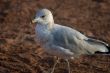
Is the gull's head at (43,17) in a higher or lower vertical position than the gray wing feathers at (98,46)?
higher

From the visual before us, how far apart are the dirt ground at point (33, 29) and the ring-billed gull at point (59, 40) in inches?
24.5

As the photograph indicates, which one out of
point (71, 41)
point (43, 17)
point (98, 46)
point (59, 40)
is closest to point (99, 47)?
point (98, 46)

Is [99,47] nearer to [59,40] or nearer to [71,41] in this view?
[71,41]

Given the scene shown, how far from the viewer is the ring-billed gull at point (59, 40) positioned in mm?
5668

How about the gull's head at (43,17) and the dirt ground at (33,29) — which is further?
the dirt ground at (33,29)

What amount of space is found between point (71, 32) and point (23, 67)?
1112mm

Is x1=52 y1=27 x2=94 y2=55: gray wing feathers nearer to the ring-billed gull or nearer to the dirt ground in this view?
the ring-billed gull

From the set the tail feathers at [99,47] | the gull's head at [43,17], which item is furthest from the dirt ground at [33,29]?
the gull's head at [43,17]

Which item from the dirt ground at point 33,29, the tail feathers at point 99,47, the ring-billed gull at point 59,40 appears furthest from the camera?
the dirt ground at point 33,29

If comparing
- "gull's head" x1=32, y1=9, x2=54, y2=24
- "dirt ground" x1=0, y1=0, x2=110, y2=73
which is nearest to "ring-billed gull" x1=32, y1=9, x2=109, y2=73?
"gull's head" x1=32, y1=9, x2=54, y2=24

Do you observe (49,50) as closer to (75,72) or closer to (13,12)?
(75,72)

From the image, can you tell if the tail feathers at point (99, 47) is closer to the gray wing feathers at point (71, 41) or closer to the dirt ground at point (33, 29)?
the gray wing feathers at point (71, 41)

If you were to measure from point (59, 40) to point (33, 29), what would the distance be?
225 centimetres

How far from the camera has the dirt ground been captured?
646cm
